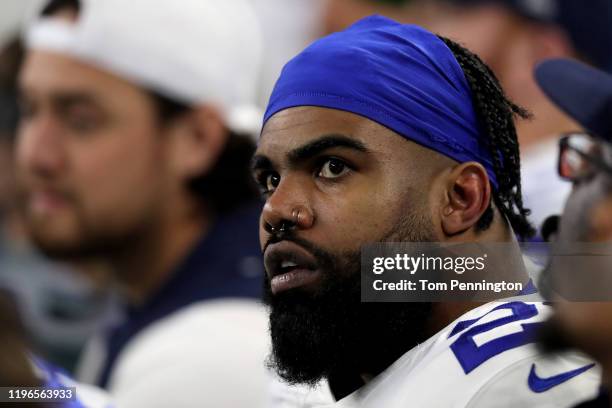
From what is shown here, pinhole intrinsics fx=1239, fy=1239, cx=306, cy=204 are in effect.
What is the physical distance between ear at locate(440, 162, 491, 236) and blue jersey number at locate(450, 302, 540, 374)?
0.65 ft

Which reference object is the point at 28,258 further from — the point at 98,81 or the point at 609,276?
the point at 609,276

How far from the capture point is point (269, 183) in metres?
2.45

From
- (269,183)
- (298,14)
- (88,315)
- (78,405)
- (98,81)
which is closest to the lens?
(269,183)

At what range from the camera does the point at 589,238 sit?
6.85ft

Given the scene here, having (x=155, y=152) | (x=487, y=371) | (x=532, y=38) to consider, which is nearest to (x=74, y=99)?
(x=155, y=152)

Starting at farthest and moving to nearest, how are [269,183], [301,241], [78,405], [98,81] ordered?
[98,81] → [78,405] → [269,183] → [301,241]

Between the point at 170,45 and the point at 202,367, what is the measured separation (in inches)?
55.8

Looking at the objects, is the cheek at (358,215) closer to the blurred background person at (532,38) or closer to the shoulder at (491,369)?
the shoulder at (491,369)

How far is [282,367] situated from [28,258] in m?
3.63

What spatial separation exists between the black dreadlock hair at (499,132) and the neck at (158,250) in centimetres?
207

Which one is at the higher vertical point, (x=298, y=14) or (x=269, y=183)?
(x=298, y=14)

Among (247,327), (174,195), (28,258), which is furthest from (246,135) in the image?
(28,258)

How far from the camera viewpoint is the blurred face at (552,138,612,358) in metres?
1.85

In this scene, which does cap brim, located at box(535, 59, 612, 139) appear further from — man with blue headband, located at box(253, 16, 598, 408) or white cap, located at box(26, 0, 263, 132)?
white cap, located at box(26, 0, 263, 132)
